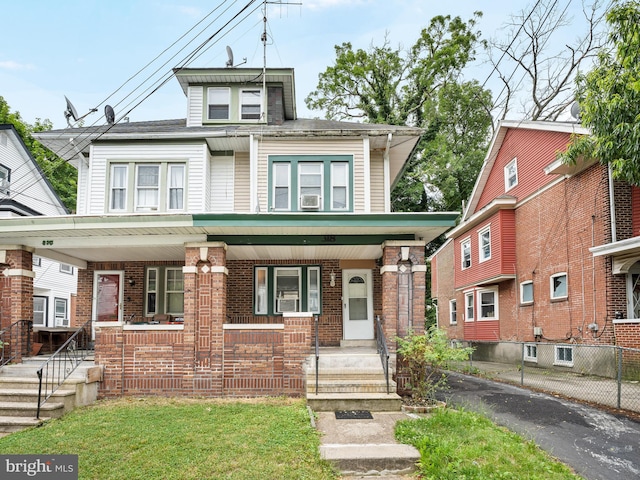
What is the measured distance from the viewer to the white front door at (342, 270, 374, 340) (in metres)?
12.7

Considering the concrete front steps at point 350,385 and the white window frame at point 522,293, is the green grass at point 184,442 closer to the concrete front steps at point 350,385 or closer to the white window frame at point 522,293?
the concrete front steps at point 350,385

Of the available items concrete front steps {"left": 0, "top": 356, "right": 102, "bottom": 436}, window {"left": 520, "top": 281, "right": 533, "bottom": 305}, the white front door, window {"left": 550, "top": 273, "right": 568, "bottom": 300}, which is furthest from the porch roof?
window {"left": 520, "top": 281, "right": 533, "bottom": 305}

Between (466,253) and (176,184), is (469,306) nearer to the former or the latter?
(466,253)

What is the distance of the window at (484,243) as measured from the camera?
20.2 meters

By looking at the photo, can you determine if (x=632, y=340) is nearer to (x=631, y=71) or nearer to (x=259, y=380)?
(x=631, y=71)

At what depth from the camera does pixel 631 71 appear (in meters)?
9.97

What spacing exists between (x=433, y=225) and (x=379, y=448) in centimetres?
497

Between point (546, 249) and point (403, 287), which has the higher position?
point (546, 249)

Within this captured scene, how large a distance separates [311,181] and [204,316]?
4.71 meters

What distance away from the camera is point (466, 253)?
22.6m

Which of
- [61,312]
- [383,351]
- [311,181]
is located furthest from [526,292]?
[61,312]

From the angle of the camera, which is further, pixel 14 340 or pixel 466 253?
pixel 466 253

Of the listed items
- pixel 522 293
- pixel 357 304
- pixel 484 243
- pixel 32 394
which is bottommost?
pixel 32 394

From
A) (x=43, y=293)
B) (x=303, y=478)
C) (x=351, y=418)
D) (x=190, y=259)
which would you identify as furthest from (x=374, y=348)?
(x=43, y=293)
